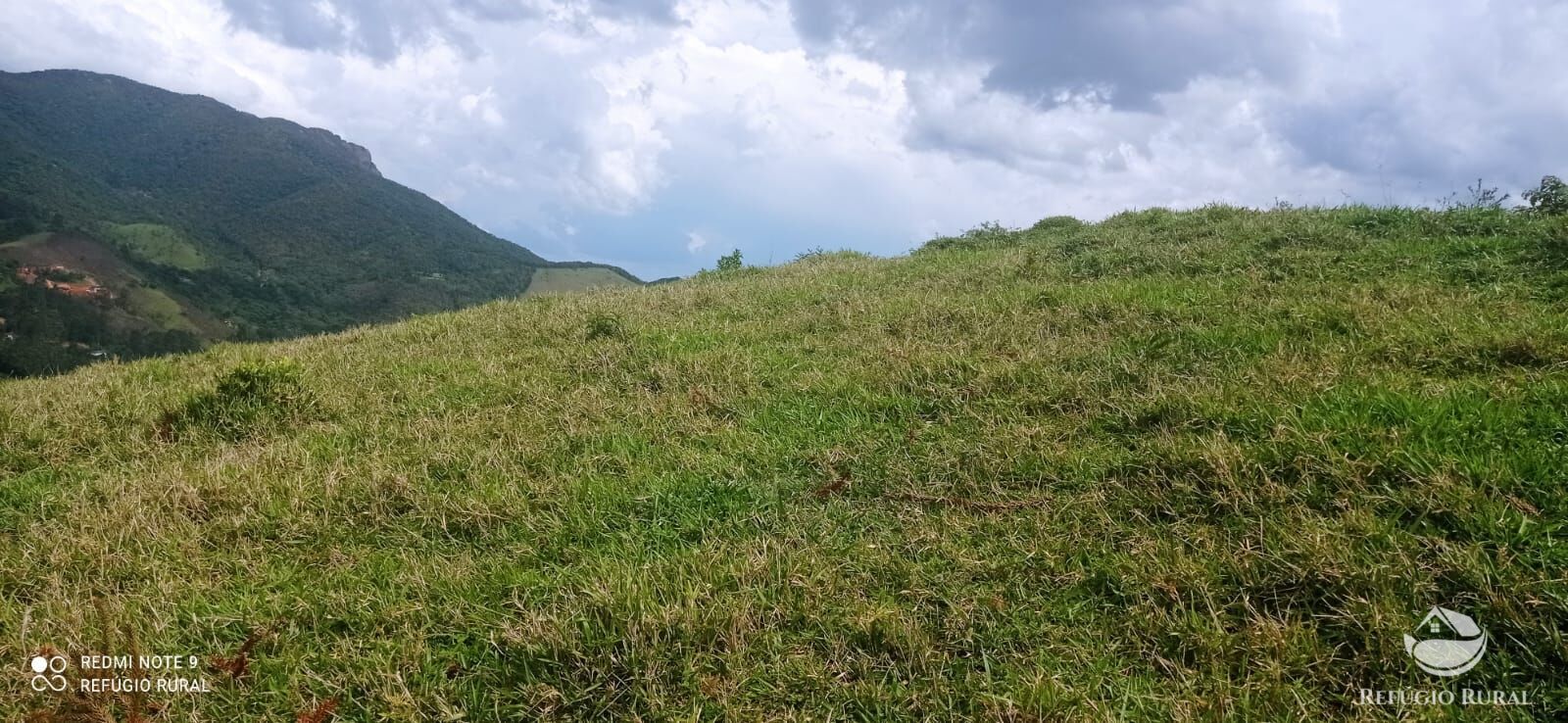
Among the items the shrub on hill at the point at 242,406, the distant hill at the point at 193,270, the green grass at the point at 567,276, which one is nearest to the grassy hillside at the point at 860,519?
the shrub on hill at the point at 242,406

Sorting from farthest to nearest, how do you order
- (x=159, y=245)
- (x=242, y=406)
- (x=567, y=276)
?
(x=567, y=276)
(x=159, y=245)
(x=242, y=406)

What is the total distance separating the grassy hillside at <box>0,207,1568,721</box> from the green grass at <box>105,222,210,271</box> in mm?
164811

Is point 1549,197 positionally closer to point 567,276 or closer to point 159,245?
point 567,276

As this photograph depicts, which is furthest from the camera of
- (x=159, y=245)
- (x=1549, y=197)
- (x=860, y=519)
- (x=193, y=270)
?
(x=159, y=245)

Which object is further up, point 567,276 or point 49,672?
point 567,276

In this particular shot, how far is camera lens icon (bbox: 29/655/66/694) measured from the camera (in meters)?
3.29

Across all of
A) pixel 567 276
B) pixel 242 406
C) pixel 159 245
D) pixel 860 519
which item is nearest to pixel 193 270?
pixel 159 245

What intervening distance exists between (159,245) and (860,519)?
619 ft

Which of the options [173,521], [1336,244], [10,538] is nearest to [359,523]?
[173,521]

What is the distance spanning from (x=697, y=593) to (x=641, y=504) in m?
1.36

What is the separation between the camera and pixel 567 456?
589 centimetres

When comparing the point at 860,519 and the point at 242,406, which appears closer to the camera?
the point at 860,519

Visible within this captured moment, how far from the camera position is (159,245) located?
475 ft

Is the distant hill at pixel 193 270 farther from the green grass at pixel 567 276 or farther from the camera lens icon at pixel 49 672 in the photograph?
the camera lens icon at pixel 49 672
